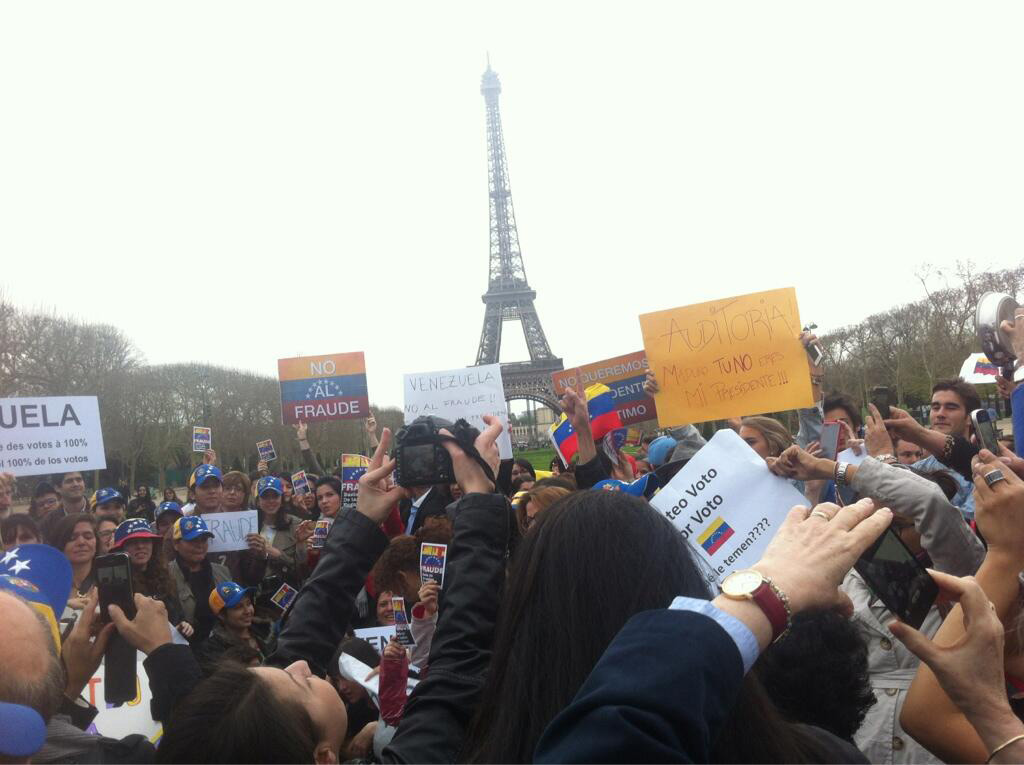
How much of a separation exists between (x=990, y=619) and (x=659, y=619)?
95cm

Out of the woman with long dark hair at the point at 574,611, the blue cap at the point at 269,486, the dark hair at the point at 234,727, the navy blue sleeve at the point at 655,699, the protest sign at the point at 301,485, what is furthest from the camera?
the protest sign at the point at 301,485

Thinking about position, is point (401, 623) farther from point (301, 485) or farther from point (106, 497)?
point (301, 485)

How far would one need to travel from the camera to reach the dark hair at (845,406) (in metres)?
5.05

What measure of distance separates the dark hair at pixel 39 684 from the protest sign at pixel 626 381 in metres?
5.39

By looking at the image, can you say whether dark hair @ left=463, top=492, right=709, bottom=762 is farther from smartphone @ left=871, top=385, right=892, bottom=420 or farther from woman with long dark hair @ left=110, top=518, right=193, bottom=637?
woman with long dark hair @ left=110, top=518, right=193, bottom=637

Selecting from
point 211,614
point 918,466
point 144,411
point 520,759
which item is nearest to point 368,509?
point 520,759

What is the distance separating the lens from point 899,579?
1923 mm

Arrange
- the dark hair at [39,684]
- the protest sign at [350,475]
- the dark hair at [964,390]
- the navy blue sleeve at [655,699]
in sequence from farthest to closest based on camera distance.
Answer: the protest sign at [350,475], the dark hair at [964,390], the dark hair at [39,684], the navy blue sleeve at [655,699]

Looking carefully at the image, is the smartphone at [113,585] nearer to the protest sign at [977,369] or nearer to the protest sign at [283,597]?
the protest sign at [283,597]

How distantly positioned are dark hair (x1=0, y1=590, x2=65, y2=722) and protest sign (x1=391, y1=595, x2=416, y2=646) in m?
2.03

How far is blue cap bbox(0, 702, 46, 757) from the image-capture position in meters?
1.36

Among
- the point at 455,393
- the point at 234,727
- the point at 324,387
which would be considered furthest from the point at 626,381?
the point at 234,727

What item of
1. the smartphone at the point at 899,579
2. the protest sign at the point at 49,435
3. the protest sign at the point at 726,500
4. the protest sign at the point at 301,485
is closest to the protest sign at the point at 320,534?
the protest sign at the point at 49,435

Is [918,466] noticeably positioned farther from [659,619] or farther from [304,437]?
[304,437]
